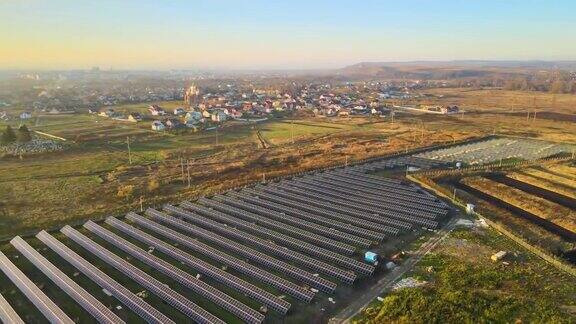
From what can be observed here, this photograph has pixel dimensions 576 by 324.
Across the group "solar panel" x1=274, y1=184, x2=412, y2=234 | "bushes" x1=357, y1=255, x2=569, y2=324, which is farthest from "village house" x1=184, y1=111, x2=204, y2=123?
"bushes" x1=357, y1=255, x2=569, y2=324

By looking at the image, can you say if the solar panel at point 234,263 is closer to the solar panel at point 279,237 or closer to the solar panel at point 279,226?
the solar panel at point 279,237

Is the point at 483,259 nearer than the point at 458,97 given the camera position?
Yes

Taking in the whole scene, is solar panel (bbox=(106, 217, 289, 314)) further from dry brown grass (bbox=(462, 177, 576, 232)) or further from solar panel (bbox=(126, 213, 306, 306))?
dry brown grass (bbox=(462, 177, 576, 232))

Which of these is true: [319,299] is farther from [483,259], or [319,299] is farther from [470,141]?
[470,141]

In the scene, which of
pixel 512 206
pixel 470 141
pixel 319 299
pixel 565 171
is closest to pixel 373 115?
pixel 470 141

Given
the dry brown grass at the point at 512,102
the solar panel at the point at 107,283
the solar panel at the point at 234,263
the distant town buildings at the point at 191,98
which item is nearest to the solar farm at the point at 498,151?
the solar panel at the point at 234,263

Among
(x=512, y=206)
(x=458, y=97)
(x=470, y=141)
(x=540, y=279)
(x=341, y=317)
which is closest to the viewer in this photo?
(x=341, y=317)
